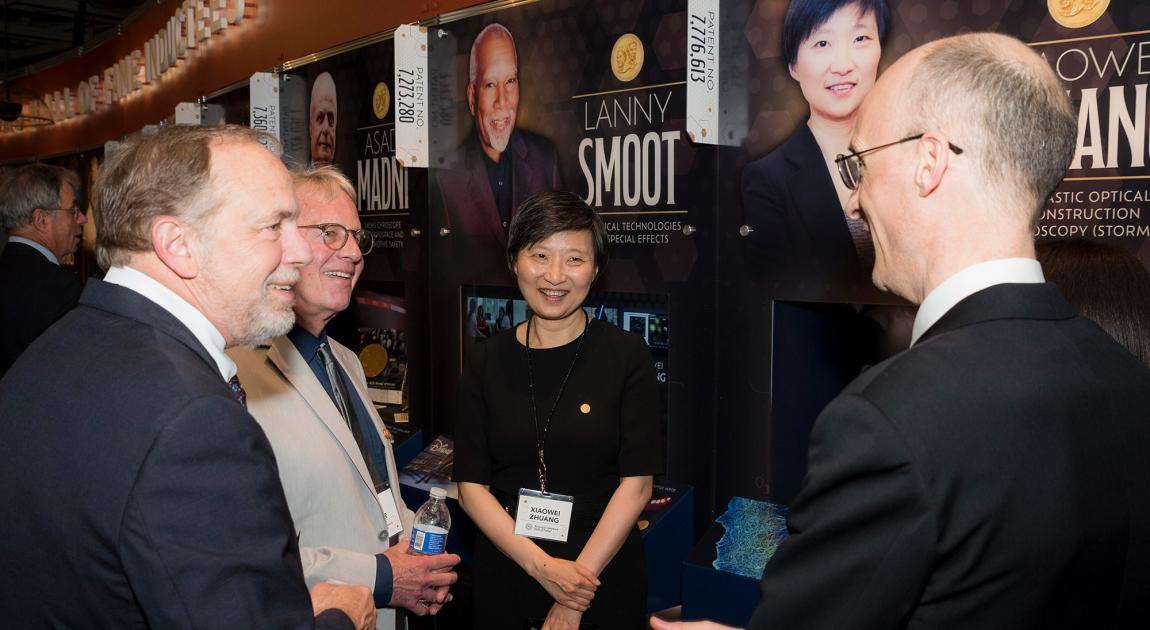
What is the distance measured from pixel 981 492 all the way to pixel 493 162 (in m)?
3.34

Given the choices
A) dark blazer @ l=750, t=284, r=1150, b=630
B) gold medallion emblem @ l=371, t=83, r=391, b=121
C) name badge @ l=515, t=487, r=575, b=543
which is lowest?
name badge @ l=515, t=487, r=575, b=543

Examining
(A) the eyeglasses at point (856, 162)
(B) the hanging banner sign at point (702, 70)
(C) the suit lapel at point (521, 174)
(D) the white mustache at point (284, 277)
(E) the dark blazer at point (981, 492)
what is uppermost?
(B) the hanging banner sign at point (702, 70)

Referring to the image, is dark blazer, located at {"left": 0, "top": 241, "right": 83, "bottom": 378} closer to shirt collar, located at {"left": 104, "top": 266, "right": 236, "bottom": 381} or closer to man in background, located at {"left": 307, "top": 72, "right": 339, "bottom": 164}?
man in background, located at {"left": 307, "top": 72, "right": 339, "bottom": 164}

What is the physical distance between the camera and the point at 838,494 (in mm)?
910

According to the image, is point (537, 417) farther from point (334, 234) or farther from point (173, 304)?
point (173, 304)

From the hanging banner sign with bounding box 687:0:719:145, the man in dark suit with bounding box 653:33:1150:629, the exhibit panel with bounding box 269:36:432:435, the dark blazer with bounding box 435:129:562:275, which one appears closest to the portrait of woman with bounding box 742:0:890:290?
the hanging banner sign with bounding box 687:0:719:145

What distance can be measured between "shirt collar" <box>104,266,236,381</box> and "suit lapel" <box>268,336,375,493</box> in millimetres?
534

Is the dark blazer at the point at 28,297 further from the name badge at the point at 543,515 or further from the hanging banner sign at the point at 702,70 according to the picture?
the hanging banner sign at the point at 702,70

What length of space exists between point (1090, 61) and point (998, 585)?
6.31 feet

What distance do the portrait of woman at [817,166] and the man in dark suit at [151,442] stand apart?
2.01 metres

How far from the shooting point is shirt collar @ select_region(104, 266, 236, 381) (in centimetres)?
121

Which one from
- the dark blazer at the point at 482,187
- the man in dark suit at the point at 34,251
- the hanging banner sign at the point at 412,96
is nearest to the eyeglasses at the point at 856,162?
the dark blazer at the point at 482,187

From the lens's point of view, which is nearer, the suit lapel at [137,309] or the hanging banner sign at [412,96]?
the suit lapel at [137,309]

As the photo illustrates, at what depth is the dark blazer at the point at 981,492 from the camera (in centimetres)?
86
